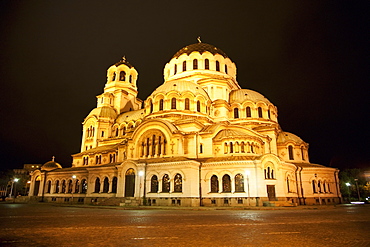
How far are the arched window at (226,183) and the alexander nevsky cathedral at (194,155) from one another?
10cm

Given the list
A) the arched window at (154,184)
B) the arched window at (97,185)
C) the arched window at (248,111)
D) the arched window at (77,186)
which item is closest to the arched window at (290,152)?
the arched window at (248,111)

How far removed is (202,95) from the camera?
36.0 m

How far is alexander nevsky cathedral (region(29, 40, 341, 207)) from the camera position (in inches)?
1096

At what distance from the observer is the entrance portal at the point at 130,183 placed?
99.5 ft

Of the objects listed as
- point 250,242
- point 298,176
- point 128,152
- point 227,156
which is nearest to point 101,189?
point 128,152

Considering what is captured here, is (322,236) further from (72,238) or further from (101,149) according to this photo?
(101,149)

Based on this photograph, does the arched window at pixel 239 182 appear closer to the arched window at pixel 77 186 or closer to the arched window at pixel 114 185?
the arched window at pixel 114 185

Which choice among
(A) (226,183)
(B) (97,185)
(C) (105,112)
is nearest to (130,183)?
(B) (97,185)

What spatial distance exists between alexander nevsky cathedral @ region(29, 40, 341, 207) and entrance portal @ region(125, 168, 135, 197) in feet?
0.37

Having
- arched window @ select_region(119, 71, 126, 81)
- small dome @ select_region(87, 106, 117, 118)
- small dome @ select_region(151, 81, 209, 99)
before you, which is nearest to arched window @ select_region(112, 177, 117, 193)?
small dome @ select_region(151, 81, 209, 99)

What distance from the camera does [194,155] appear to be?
101 feet

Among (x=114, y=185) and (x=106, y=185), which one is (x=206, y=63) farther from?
(x=106, y=185)

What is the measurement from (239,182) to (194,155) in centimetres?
609

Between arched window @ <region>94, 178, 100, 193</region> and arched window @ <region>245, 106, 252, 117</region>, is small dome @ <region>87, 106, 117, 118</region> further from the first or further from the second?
arched window @ <region>245, 106, 252, 117</region>
